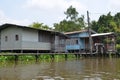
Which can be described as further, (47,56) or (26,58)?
(47,56)

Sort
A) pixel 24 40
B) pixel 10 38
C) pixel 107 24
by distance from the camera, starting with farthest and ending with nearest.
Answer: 1. pixel 107 24
2. pixel 10 38
3. pixel 24 40

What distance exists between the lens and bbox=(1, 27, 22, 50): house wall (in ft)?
107

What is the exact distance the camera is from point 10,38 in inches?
1321

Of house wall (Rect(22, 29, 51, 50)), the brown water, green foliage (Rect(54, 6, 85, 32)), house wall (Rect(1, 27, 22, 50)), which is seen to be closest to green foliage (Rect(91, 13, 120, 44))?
green foliage (Rect(54, 6, 85, 32))

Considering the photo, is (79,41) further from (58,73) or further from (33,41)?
(58,73)

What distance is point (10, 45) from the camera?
109ft

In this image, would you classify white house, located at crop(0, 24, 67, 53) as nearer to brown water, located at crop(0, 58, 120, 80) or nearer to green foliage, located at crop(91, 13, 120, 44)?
brown water, located at crop(0, 58, 120, 80)

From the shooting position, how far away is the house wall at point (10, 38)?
107 feet

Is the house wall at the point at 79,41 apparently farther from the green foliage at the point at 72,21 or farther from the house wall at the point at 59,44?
the green foliage at the point at 72,21

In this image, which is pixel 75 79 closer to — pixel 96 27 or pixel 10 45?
pixel 10 45

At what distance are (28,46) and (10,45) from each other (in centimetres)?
245

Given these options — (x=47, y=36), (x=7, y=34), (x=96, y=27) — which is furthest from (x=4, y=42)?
(x=96, y=27)

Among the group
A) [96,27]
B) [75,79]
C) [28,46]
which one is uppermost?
[96,27]

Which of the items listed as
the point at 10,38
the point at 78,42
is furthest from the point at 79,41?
the point at 10,38
